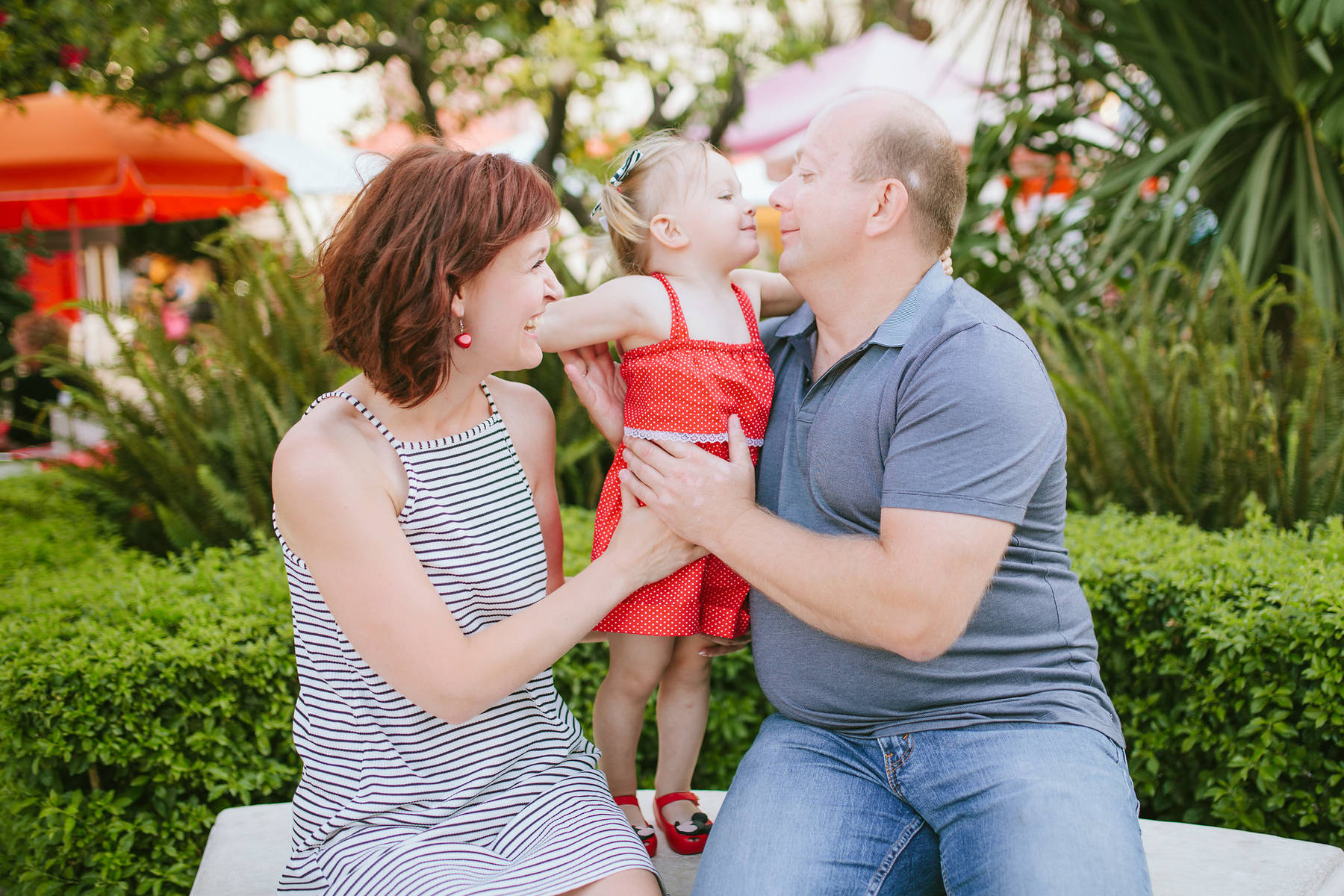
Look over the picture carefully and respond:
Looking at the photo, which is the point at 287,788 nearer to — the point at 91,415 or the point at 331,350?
the point at 331,350

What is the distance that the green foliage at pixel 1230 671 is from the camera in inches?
98.5

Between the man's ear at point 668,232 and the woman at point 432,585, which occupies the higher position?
the man's ear at point 668,232

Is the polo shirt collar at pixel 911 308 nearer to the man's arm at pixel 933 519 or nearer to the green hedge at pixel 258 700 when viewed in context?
the man's arm at pixel 933 519

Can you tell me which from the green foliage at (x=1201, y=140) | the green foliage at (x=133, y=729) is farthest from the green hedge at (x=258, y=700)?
the green foliage at (x=1201, y=140)

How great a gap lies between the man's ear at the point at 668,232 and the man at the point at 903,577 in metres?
0.28

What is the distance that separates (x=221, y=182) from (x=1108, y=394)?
22.0 ft

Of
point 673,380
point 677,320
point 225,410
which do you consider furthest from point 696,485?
point 225,410

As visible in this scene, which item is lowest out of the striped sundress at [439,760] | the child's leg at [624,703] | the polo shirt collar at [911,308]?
the child's leg at [624,703]

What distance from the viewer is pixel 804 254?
2.15 meters

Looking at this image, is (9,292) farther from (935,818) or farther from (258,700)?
(935,818)

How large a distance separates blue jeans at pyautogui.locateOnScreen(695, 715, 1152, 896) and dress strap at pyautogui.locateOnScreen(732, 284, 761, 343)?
0.90 m

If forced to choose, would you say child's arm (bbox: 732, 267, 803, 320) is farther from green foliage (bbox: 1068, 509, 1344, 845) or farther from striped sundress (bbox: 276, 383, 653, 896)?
green foliage (bbox: 1068, 509, 1344, 845)

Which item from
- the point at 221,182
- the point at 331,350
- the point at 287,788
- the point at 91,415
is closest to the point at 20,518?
the point at 91,415

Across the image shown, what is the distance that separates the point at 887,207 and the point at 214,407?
295cm
